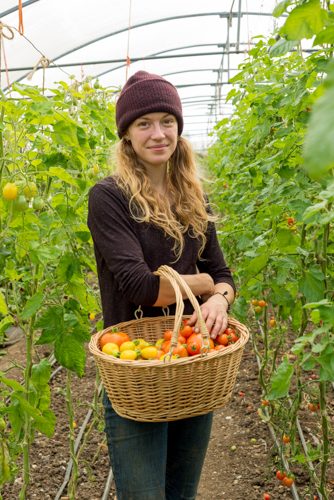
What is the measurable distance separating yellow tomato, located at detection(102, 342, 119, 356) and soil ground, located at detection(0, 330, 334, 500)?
1.25 meters

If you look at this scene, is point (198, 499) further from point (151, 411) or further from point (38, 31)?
point (38, 31)

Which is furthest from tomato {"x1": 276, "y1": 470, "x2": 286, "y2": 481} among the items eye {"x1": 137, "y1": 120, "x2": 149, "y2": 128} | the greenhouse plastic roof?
the greenhouse plastic roof

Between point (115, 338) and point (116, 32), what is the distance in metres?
7.15

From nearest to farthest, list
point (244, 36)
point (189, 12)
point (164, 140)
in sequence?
point (164, 140) < point (189, 12) < point (244, 36)

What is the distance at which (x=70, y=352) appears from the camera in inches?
77.2

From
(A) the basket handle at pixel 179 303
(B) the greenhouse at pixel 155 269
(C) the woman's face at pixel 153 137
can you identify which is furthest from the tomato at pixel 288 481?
(C) the woman's face at pixel 153 137

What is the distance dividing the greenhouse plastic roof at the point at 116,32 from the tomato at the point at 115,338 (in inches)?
182

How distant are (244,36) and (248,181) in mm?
7006

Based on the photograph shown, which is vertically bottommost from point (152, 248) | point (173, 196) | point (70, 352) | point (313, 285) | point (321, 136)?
point (70, 352)

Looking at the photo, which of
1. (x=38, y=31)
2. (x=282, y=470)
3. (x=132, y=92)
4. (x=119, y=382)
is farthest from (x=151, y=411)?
(x=38, y=31)

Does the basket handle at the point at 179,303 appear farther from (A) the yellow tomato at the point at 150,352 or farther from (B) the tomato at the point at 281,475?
(B) the tomato at the point at 281,475

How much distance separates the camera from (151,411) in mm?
1611

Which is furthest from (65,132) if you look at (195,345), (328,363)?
(328,363)

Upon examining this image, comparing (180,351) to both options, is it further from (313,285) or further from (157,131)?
(157,131)
